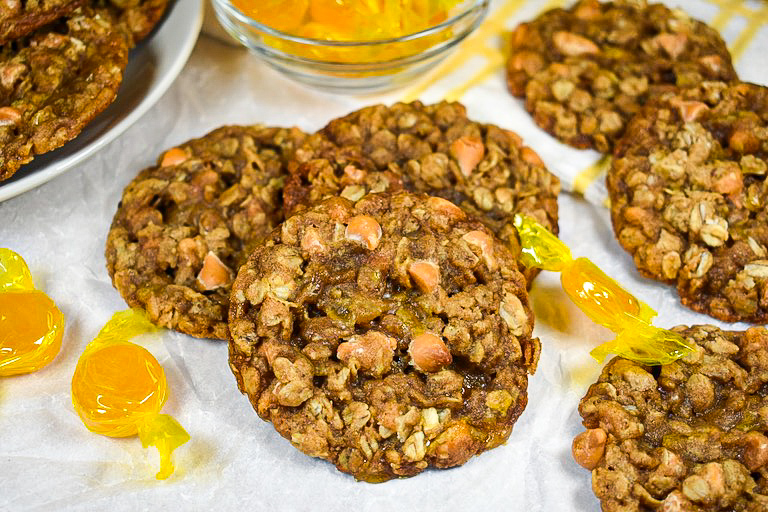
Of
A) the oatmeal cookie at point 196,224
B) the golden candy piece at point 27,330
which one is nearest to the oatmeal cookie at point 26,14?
the oatmeal cookie at point 196,224

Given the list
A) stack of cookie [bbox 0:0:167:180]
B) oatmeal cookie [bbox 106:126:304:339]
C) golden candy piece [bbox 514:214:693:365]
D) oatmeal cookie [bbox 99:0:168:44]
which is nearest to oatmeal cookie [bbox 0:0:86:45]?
stack of cookie [bbox 0:0:167:180]

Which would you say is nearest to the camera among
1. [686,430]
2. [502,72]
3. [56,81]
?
[686,430]

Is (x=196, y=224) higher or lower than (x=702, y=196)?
lower

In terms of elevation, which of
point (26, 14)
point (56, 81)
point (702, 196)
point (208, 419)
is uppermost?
point (702, 196)

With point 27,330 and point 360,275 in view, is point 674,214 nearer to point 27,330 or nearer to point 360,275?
point 360,275

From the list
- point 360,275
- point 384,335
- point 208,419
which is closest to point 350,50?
point 360,275

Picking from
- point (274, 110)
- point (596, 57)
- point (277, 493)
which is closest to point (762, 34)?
point (596, 57)
